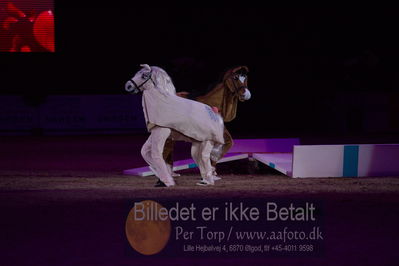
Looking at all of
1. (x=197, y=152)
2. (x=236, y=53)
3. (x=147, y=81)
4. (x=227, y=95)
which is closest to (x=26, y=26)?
(x=236, y=53)

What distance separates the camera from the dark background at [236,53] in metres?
30.9

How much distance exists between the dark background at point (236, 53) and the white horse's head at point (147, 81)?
1910 centimetres

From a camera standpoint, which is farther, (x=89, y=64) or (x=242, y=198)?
(x=89, y=64)

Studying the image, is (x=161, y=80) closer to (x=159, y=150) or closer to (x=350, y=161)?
(x=159, y=150)

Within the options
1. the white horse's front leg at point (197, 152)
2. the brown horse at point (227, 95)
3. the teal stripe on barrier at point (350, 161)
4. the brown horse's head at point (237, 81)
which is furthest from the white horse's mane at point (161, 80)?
the teal stripe on barrier at point (350, 161)

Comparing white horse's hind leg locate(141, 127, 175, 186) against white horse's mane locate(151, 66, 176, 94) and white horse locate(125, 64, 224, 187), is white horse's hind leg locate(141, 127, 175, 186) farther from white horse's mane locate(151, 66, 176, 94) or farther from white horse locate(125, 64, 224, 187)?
white horse's mane locate(151, 66, 176, 94)

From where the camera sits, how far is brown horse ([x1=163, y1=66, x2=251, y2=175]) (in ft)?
41.4

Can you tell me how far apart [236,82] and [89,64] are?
20.8 m

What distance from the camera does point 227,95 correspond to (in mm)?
12812

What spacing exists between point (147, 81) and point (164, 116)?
60 cm

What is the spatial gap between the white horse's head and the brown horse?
1.52m

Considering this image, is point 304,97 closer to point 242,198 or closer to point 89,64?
point 89,64

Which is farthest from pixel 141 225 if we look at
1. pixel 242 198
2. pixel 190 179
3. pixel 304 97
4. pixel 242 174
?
pixel 304 97

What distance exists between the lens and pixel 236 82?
1266cm
